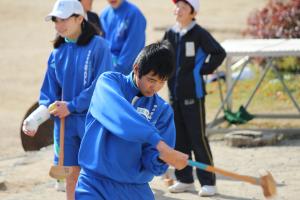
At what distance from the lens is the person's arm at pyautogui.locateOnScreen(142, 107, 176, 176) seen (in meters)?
4.86

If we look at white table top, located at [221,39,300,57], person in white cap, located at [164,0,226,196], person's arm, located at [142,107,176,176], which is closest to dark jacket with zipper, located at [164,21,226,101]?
person in white cap, located at [164,0,226,196]

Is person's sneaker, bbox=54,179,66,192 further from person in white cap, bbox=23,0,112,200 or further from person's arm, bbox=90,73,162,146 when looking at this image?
person's arm, bbox=90,73,162,146

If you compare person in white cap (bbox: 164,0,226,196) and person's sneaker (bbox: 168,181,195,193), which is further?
person's sneaker (bbox: 168,181,195,193)

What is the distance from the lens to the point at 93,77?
6953 millimetres

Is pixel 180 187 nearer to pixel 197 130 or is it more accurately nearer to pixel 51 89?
pixel 197 130

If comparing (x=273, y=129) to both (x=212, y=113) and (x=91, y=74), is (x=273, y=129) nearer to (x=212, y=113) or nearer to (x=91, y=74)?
(x=212, y=113)

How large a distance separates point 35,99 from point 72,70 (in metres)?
6.57

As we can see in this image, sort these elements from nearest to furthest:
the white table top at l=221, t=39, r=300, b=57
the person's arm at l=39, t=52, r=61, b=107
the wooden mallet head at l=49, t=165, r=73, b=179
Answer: the wooden mallet head at l=49, t=165, r=73, b=179, the person's arm at l=39, t=52, r=61, b=107, the white table top at l=221, t=39, r=300, b=57

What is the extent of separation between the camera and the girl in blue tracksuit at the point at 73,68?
695 cm

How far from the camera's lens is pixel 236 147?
33.1 ft

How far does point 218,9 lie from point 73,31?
46.1 ft

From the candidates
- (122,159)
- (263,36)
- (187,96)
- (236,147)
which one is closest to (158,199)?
(187,96)

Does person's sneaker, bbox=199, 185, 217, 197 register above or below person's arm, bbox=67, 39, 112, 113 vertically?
below

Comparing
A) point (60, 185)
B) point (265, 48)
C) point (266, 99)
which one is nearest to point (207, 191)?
point (60, 185)
